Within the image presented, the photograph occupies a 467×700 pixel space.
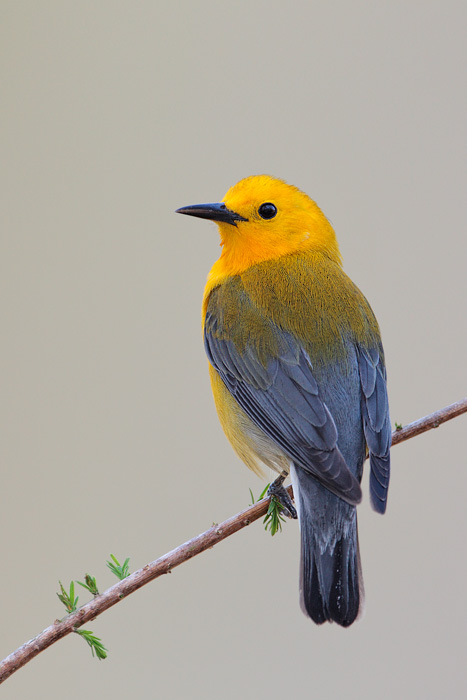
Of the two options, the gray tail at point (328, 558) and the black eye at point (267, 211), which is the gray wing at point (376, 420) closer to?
the gray tail at point (328, 558)

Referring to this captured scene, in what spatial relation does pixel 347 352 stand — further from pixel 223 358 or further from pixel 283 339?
pixel 223 358

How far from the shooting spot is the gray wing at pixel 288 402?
9.48ft

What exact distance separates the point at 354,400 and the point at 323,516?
1.93 ft

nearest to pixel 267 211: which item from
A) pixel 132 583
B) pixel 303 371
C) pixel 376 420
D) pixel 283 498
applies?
pixel 303 371

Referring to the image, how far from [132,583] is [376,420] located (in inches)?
52.8

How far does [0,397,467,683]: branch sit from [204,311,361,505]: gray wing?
31 cm

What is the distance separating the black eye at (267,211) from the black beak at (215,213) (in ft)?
0.39

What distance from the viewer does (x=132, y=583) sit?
2367 millimetres

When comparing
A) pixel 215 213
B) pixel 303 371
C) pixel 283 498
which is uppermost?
pixel 215 213

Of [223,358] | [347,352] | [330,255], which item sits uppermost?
[330,255]

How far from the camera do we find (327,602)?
2801mm

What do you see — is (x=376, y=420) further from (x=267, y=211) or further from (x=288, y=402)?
(x=267, y=211)

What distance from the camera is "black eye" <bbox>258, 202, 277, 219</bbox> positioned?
3.88m

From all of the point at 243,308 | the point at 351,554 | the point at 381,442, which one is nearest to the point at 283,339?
the point at 243,308
